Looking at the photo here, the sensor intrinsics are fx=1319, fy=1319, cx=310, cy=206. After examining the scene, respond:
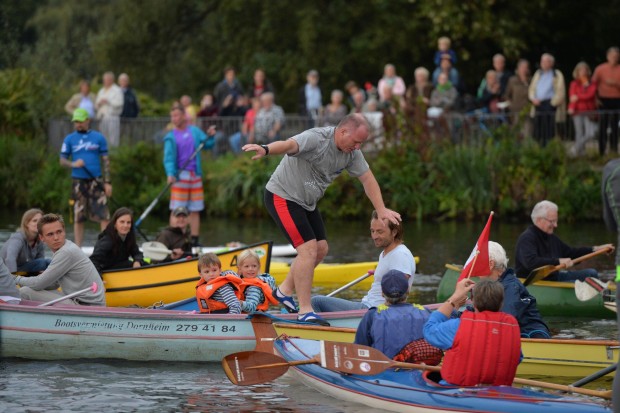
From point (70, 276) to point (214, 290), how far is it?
1.39 meters

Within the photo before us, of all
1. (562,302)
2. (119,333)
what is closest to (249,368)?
(119,333)

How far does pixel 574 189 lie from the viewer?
910 inches

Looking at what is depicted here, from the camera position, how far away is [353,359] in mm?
9383

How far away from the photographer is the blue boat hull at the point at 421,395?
8617 millimetres

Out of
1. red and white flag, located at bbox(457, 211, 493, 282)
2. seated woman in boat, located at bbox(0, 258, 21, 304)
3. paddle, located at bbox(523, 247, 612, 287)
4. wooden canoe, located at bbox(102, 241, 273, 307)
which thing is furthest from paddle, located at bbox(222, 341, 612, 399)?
paddle, located at bbox(523, 247, 612, 287)

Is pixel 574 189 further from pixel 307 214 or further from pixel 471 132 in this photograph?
pixel 307 214

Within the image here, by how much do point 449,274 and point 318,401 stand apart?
4805mm

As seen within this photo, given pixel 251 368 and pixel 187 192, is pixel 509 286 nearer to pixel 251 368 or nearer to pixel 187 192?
pixel 251 368

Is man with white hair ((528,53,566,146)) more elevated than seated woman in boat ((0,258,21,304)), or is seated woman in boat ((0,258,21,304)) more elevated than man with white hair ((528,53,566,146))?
man with white hair ((528,53,566,146))

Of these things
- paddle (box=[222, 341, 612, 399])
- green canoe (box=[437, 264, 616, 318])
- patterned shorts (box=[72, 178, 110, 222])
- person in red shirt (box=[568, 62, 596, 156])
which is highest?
person in red shirt (box=[568, 62, 596, 156])

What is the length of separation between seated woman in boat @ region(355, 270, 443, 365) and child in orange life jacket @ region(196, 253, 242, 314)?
249 centimetres

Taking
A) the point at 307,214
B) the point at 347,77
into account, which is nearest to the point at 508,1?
the point at 347,77

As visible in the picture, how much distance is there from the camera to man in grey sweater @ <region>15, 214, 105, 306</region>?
11.8 meters

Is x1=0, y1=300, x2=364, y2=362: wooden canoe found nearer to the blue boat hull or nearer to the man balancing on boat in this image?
the man balancing on boat
